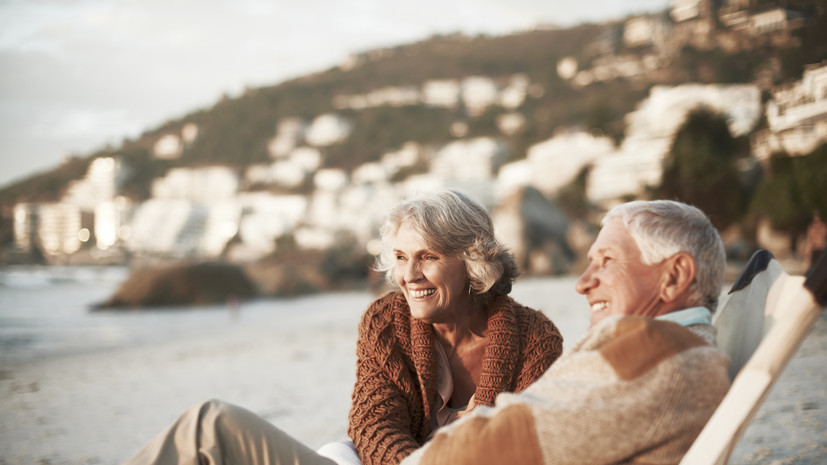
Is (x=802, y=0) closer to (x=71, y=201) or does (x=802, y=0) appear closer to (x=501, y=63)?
(x=501, y=63)

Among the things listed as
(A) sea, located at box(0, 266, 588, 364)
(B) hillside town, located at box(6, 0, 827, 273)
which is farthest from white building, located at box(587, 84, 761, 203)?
(A) sea, located at box(0, 266, 588, 364)

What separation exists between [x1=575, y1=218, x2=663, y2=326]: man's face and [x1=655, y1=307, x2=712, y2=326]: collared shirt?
0.30ft

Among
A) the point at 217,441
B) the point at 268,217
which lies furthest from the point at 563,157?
the point at 268,217

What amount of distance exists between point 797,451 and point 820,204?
1301cm

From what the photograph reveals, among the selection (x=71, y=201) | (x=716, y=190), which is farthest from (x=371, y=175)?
(x=716, y=190)

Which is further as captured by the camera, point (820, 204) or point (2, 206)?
point (2, 206)

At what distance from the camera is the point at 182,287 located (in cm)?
1998

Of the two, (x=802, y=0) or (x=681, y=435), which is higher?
(x=802, y=0)

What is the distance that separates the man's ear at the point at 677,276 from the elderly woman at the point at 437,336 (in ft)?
2.37

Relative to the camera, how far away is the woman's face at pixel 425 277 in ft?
7.83

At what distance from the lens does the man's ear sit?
1.68 metres

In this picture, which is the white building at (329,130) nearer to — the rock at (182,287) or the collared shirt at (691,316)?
the rock at (182,287)

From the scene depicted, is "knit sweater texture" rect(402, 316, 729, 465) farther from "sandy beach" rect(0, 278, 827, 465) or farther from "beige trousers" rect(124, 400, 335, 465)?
"sandy beach" rect(0, 278, 827, 465)

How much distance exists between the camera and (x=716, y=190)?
21.5 metres
